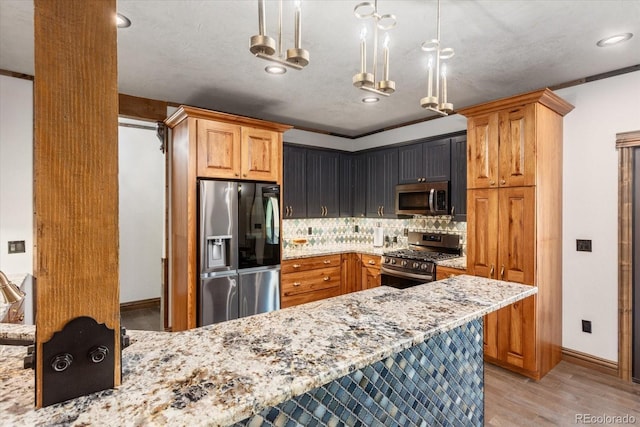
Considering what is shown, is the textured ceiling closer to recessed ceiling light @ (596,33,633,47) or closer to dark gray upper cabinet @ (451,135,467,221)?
recessed ceiling light @ (596,33,633,47)

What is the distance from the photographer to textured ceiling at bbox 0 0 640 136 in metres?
2.03

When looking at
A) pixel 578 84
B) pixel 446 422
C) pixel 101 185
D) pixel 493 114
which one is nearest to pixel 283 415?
pixel 101 185

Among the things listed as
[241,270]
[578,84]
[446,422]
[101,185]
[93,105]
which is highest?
[578,84]

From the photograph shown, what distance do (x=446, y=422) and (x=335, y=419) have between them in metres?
0.64

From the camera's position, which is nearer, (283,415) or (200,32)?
(283,415)

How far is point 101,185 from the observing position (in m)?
0.72

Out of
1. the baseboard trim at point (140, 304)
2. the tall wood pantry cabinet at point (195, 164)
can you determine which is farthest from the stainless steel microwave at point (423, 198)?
the baseboard trim at point (140, 304)

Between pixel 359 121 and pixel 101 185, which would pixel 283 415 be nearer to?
pixel 101 185

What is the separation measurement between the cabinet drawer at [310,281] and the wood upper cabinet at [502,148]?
6.69 feet

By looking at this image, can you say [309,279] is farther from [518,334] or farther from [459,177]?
[518,334]

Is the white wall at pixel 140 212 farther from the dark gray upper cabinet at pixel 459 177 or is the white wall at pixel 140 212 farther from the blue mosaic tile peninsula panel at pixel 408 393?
the blue mosaic tile peninsula panel at pixel 408 393

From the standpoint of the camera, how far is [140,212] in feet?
17.3

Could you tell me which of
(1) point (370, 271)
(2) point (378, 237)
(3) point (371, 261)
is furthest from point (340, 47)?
(2) point (378, 237)

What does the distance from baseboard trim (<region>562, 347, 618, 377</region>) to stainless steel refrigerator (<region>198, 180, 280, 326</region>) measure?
9.36ft
